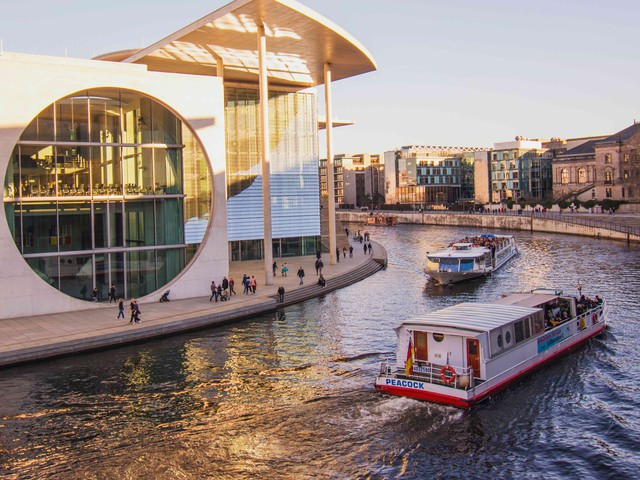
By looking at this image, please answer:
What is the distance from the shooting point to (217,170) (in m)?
42.2

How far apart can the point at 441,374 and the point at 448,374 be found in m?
0.26

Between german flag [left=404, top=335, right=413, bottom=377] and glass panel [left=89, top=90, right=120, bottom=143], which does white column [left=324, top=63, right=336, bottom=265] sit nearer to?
glass panel [left=89, top=90, right=120, bottom=143]

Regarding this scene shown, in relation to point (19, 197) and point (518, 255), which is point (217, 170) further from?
point (518, 255)

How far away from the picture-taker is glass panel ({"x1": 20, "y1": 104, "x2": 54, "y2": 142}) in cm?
3572

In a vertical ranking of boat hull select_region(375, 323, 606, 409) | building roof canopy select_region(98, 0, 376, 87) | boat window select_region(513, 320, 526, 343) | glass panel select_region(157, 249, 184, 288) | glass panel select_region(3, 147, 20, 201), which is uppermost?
building roof canopy select_region(98, 0, 376, 87)

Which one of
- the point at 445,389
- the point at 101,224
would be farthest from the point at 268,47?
the point at 445,389

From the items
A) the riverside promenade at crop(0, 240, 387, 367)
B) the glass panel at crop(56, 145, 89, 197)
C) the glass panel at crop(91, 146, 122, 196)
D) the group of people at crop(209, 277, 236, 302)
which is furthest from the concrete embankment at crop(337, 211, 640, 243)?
the glass panel at crop(56, 145, 89, 197)

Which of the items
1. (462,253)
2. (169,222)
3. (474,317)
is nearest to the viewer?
(474,317)

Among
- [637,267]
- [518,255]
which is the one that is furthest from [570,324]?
[518,255]

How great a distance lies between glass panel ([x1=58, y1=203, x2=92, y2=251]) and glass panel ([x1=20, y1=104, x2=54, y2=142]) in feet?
11.8

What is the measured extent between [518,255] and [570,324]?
4182 cm

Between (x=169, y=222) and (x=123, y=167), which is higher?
(x=123, y=167)

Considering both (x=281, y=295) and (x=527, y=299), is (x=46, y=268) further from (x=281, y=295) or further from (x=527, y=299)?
(x=527, y=299)

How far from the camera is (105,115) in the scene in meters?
38.1
